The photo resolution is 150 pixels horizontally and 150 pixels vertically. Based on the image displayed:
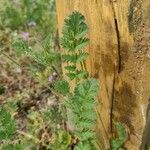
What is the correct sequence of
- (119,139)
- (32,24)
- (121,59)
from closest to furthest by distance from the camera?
(121,59)
(119,139)
(32,24)

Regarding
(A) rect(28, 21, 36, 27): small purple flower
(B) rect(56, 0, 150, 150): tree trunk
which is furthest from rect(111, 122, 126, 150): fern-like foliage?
(A) rect(28, 21, 36, 27): small purple flower

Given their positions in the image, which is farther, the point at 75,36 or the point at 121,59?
the point at 121,59

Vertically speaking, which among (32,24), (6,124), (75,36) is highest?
(32,24)

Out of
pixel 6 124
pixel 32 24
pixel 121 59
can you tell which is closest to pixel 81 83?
pixel 121 59

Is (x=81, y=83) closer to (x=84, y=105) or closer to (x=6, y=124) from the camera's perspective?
(x=84, y=105)

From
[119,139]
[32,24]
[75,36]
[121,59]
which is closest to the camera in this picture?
[75,36]

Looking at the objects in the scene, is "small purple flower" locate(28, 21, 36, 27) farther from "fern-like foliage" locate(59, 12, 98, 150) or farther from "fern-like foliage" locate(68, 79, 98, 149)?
"fern-like foliage" locate(68, 79, 98, 149)

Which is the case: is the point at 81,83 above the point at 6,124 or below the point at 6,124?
above

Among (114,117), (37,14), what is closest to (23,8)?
(37,14)
